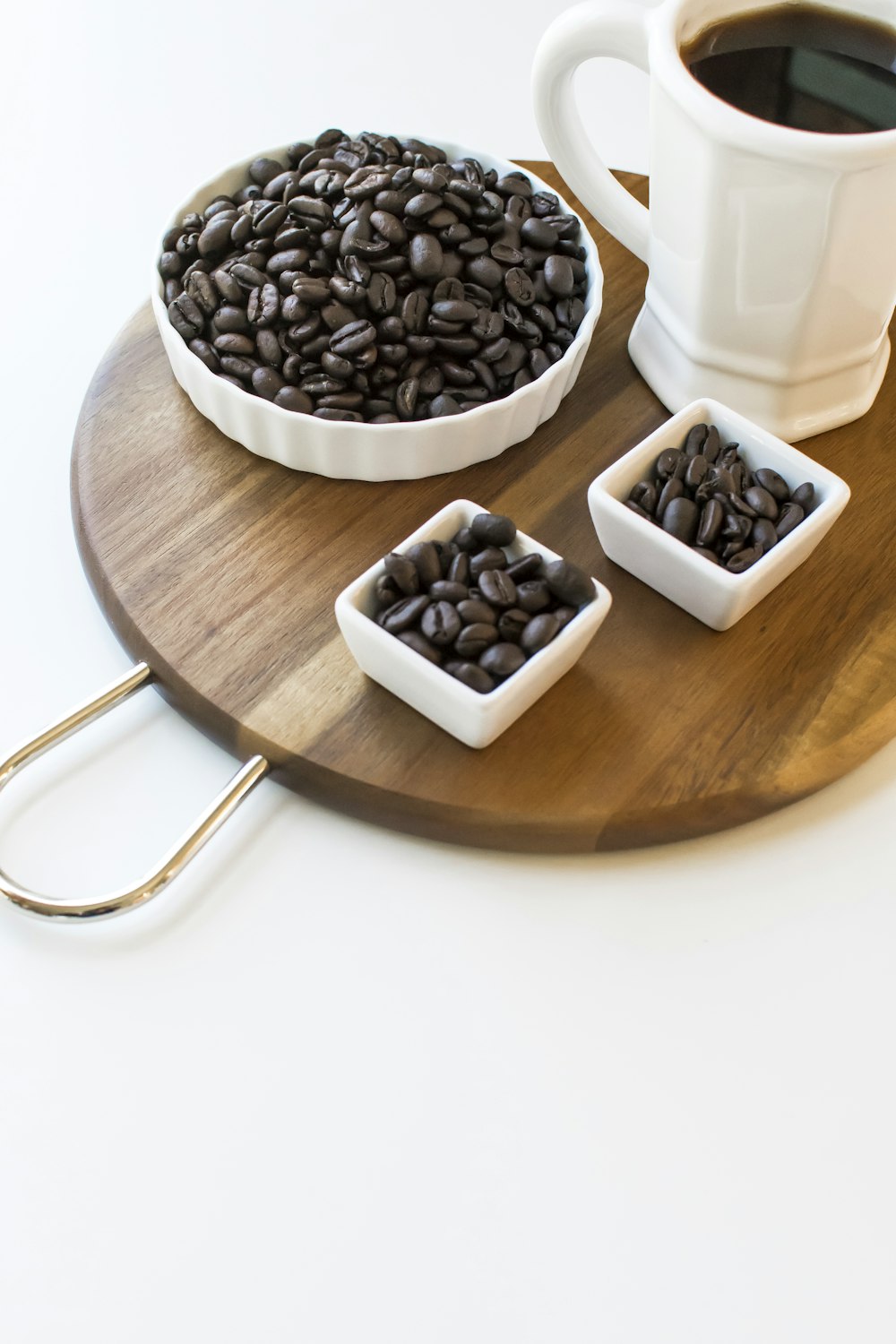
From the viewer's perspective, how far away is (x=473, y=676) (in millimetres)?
1026

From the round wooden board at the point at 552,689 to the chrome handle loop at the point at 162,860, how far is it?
0.03 meters

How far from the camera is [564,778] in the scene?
1.08 m

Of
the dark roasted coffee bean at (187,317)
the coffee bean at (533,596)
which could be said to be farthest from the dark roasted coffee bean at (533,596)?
the dark roasted coffee bean at (187,317)

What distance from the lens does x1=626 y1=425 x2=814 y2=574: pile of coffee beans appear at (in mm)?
1127

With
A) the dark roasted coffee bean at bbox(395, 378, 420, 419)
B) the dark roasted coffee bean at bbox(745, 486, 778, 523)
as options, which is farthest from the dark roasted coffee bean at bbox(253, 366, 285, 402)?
the dark roasted coffee bean at bbox(745, 486, 778, 523)

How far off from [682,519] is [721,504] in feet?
0.12

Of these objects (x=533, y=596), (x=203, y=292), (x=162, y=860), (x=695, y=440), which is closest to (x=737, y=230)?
(x=695, y=440)

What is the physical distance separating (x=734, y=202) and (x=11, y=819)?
82cm

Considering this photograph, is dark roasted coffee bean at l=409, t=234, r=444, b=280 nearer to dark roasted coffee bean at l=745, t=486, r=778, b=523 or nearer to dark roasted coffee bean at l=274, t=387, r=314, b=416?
dark roasted coffee bean at l=274, t=387, r=314, b=416

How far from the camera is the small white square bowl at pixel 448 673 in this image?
3.37 feet

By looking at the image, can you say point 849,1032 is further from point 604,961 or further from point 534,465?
point 534,465

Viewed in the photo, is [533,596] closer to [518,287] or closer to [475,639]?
[475,639]

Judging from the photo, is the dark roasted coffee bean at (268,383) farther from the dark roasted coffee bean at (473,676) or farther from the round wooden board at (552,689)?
the dark roasted coffee bean at (473,676)

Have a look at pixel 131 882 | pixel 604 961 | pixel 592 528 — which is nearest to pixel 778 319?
pixel 592 528
